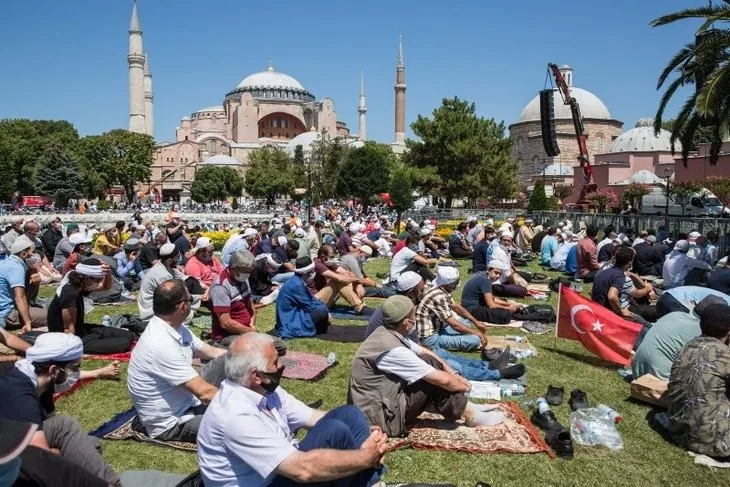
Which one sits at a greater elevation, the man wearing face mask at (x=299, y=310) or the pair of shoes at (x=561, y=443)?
the man wearing face mask at (x=299, y=310)

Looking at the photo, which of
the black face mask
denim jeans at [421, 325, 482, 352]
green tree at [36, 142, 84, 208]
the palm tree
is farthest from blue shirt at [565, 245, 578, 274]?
green tree at [36, 142, 84, 208]

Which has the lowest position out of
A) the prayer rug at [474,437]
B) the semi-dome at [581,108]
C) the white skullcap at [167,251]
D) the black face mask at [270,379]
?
the prayer rug at [474,437]

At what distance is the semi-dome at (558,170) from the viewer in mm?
58931

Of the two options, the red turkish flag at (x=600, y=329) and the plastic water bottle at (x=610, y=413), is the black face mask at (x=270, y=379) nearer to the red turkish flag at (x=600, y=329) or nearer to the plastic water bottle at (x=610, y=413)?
the plastic water bottle at (x=610, y=413)

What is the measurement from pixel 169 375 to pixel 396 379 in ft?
5.00

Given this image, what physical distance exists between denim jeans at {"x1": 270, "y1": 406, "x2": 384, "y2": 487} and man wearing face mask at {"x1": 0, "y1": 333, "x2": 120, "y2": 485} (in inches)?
44.5

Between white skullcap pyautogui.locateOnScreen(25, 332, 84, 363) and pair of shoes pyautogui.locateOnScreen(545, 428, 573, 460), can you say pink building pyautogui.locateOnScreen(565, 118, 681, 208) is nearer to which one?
pair of shoes pyautogui.locateOnScreen(545, 428, 573, 460)

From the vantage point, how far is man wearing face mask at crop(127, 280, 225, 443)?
400 centimetres

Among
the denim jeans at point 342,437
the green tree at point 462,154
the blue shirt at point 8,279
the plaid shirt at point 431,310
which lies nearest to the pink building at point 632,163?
the green tree at point 462,154

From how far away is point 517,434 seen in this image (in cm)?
459

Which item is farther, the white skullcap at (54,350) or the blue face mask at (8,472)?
the white skullcap at (54,350)

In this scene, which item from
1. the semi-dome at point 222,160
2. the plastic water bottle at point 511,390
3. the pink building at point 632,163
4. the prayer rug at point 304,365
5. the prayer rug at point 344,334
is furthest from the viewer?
the semi-dome at point 222,160

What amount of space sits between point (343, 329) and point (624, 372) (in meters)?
3.41

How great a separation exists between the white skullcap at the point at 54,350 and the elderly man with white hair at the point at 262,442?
1.10 metres
